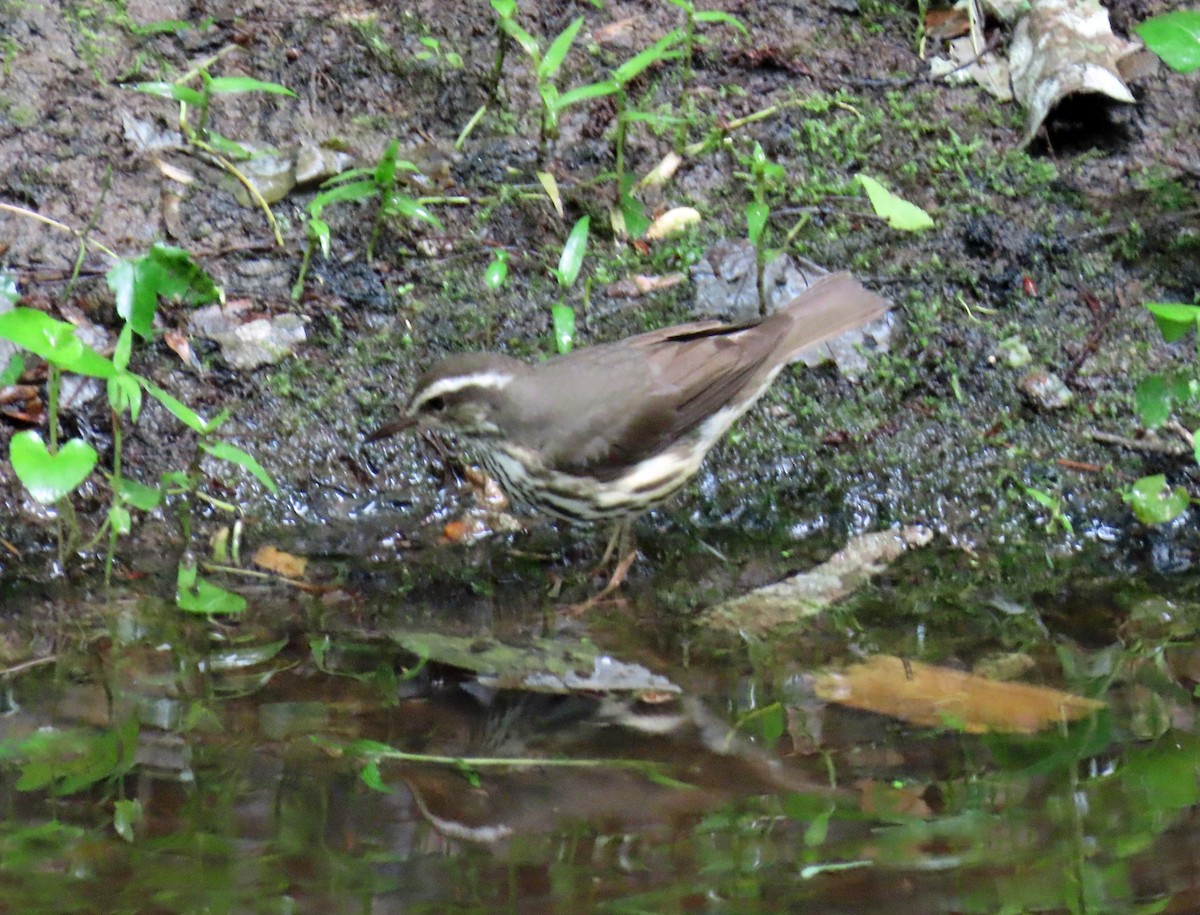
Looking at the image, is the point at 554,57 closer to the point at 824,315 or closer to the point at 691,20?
the point at 691,20

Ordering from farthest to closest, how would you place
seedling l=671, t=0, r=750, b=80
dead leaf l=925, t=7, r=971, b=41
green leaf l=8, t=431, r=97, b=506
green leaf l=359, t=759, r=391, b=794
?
dead leaf l=925, t=7, r=971, b=41 < seedling l=671, t=0, r=750, b=80 < green leaf l=8, t=431, r=97, b=506 < green leaf l=359, t=759, r=391, b=794

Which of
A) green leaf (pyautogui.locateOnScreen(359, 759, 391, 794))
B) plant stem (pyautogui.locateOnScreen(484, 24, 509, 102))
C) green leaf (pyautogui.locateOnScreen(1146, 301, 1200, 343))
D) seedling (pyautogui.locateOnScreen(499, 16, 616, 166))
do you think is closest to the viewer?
green leaf (pyautogui.locateOnScreen(359, 759, 391, 794))

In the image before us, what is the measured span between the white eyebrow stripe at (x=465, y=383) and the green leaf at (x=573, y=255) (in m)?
0.81

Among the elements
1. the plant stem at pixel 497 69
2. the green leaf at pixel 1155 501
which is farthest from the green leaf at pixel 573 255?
the green leaf at pixel 1155 501

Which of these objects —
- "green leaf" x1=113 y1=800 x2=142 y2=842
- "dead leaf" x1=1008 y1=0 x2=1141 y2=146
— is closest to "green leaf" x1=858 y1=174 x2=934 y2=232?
"dead leaf" x1=1008 y1=0 x2=1141 y2=146

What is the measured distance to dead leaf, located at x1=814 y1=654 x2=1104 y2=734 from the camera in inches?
138

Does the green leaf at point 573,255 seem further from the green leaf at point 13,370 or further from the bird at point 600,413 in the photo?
the green leaf at point 13,370

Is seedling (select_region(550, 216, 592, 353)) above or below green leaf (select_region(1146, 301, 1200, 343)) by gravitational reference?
above

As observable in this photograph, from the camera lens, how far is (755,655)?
398 centimetres

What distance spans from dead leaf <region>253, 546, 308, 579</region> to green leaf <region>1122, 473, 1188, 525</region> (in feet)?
9.23

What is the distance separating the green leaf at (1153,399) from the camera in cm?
455

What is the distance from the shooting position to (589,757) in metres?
3.36

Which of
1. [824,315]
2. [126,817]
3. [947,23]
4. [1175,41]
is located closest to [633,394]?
[824,315]

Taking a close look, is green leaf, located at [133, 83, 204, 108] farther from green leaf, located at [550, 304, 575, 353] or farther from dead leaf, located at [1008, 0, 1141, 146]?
dead leaf, located at [1008, 0, 1141, 146]
